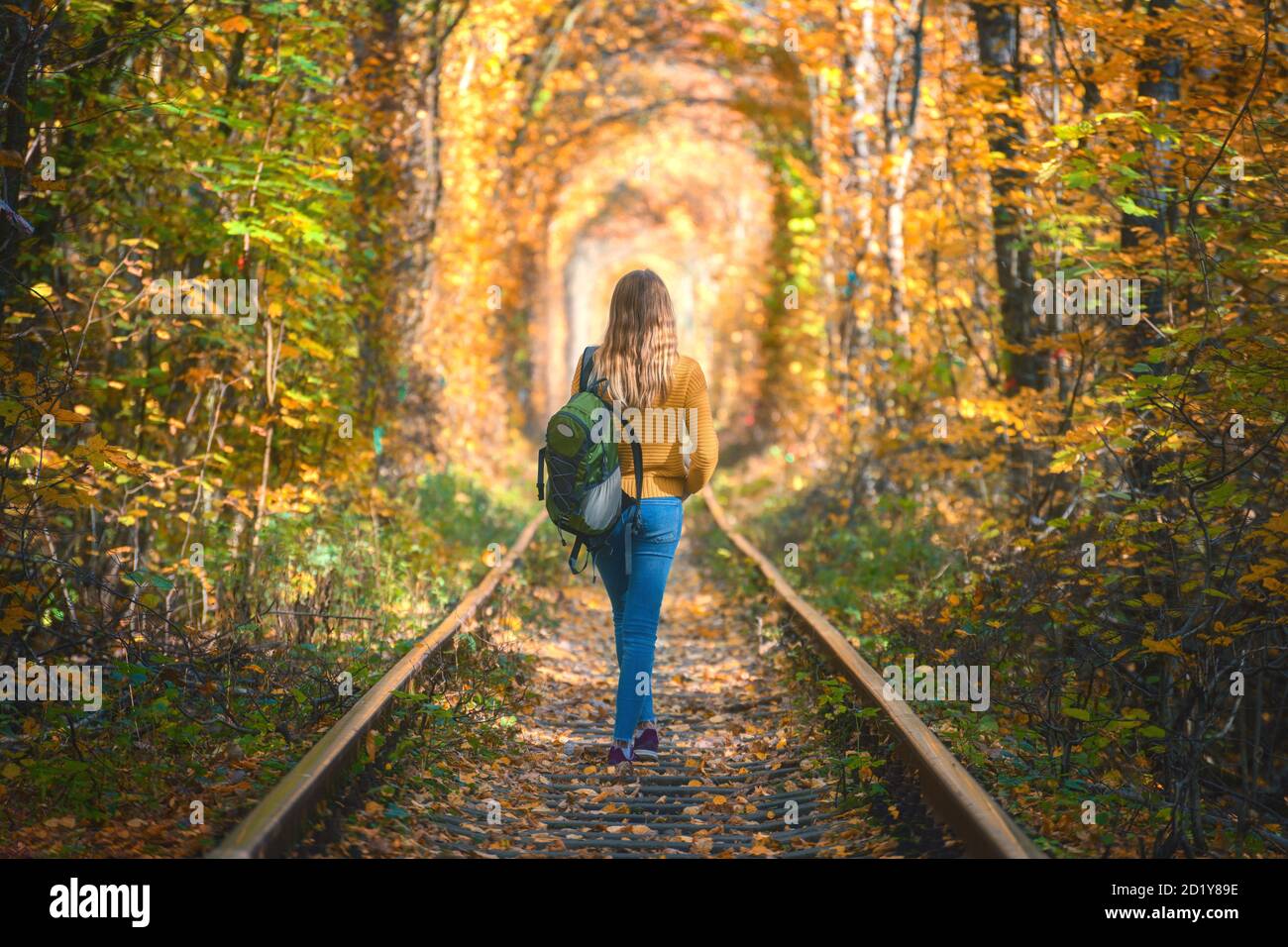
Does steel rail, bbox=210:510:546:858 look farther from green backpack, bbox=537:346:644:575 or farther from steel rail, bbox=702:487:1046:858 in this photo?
steel rail, bbox=702:487:1046:858

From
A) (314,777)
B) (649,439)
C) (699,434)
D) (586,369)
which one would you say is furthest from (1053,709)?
(314,777)

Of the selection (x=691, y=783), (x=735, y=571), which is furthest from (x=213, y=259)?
(x=735, y=571)

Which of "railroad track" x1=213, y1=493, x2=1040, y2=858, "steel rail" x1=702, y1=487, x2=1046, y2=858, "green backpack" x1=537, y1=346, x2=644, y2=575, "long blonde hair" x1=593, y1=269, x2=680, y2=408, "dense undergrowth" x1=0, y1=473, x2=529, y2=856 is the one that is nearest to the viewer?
"steel rail" x1=702, y1=487, x2=1046, y2=858

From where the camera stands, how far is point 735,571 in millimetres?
12922

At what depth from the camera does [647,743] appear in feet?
20.8

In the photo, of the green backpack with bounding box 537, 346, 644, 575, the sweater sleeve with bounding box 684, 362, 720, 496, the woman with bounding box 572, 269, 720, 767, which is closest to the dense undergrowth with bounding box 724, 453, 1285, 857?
the woman with bounding box 572, 269, 720, 767

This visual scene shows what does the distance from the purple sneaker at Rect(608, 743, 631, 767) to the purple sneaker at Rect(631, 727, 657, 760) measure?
88 millimetres

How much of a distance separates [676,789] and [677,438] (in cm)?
160

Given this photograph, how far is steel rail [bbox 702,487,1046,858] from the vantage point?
4250mm

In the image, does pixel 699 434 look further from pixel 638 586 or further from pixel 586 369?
pixel 638 586

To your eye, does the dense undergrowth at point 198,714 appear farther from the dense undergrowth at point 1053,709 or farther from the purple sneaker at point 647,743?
the dense undergrowth at point 1053,709

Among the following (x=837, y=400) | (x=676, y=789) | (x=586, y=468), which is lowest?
(x=676, y=789)

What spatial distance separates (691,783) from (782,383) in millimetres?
19367

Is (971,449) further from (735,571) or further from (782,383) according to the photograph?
(782,383)
